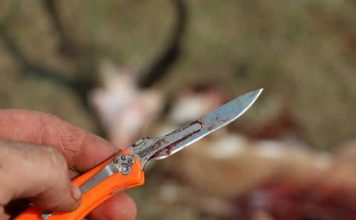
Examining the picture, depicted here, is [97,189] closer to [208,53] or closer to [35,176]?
[35,176]

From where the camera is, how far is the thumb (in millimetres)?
864

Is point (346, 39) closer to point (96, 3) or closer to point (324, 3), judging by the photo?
point (324, 3)

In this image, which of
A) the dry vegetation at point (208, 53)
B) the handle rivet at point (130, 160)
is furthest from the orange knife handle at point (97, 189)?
the dry vegetation at point (208, 53)

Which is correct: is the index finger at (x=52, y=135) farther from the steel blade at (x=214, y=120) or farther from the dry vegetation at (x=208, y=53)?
the dry vegetation at (x=208, y=53)

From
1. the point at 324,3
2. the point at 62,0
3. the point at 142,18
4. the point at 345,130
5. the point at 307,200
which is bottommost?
the point at 307,200

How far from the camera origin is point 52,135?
112 cm

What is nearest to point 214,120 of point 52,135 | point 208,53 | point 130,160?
point 130,160

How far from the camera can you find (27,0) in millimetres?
1820

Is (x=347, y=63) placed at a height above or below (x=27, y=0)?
below

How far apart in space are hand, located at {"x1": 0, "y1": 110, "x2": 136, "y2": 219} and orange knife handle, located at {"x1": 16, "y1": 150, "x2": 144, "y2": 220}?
2 cm

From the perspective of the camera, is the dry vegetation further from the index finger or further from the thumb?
the thumb

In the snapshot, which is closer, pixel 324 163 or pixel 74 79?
pixel 324 163

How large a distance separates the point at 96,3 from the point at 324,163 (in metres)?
0.64

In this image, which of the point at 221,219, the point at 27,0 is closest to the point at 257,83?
the point at 221,219
